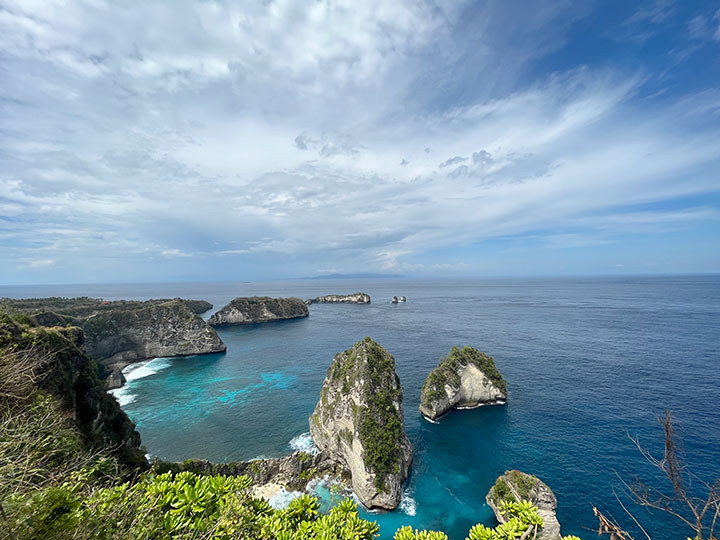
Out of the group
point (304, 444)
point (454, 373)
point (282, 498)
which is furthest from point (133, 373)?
point (454, 373)

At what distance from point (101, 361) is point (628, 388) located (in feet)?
392

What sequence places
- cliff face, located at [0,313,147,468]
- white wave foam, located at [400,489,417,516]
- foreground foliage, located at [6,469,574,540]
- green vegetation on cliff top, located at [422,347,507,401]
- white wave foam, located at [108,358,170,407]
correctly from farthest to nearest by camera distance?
white wave foam, located at [108,358,170,407] < green vegetation on cliff top, located at [422,347,507,401] < white wave foam, located at [400,489,417,516] < cliff face, located at [0,313,147,468] < foreground foliage, located at [6,469,574,540]

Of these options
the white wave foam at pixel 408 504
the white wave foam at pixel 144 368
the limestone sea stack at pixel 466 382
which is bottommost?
the white wave foam at pixel 408 504

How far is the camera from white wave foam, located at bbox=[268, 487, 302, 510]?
30766mm

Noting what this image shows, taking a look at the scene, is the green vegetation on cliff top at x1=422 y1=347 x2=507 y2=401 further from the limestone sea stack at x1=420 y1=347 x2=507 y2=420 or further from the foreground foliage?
the foreground foliage

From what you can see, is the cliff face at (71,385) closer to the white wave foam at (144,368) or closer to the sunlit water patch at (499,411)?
the sunlit water patch at (499,411)

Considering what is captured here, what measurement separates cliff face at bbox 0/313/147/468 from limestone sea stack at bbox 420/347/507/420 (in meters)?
40.4

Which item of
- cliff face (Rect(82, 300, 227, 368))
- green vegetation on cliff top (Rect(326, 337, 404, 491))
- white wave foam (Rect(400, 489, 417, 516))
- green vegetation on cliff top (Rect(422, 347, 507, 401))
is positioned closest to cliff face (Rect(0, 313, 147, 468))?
green vegetation on cliff top (Rect(326, 337, 404, 491))

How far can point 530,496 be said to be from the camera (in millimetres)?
27797

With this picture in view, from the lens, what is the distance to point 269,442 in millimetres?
Result: 42844

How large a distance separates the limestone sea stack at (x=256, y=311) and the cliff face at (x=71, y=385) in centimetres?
10736

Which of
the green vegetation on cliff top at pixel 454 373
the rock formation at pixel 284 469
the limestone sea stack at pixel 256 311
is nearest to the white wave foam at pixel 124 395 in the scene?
the rock formation at pixel 284 469

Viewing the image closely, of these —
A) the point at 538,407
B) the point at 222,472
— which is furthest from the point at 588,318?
the point at 222,472

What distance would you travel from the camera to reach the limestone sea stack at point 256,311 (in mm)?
134875
